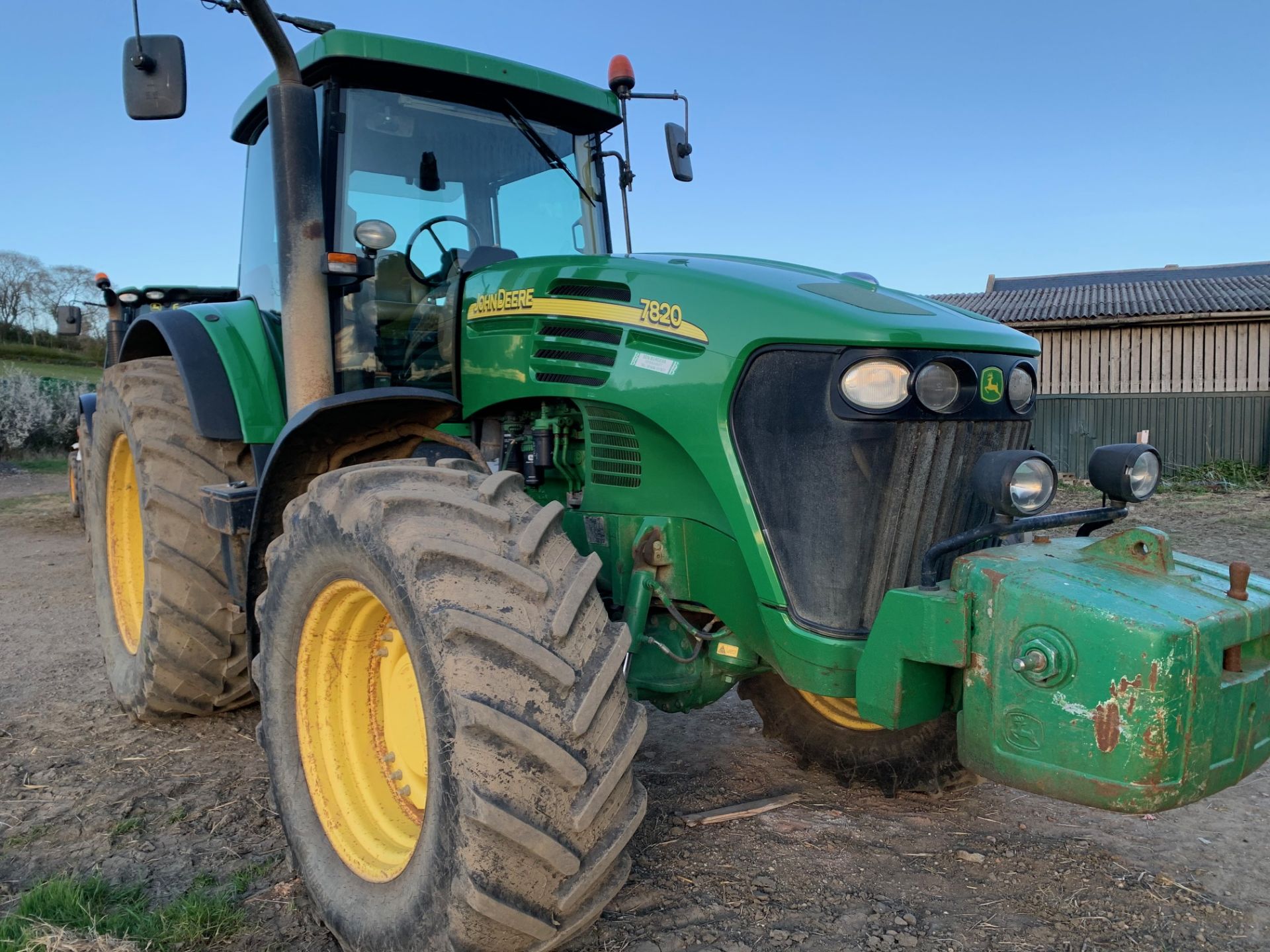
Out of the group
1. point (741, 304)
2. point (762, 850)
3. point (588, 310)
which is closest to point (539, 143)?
point (588, 310)

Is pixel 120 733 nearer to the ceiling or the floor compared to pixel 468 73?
nearer to the floor

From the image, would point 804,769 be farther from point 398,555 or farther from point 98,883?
point 98,883

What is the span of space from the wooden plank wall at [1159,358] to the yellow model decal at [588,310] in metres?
13.6

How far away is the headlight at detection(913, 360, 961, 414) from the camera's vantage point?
2.21 m

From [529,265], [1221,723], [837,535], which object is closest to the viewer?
[1221,723]

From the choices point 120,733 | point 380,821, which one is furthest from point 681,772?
point 120,733

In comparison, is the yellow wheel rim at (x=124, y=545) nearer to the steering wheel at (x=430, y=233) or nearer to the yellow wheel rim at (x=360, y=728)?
the steering wheel at (x=430, y=233)

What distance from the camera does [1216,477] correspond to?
12797 millimetres

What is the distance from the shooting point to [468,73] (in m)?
3.19

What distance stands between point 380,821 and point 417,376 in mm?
1512

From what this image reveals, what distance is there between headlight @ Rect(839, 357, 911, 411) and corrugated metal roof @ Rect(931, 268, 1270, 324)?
1155 centimetres

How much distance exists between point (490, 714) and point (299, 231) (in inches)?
72.7

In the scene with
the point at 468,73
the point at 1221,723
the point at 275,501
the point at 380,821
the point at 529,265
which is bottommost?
the point at 380,821

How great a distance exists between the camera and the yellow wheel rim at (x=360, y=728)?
232 cm
